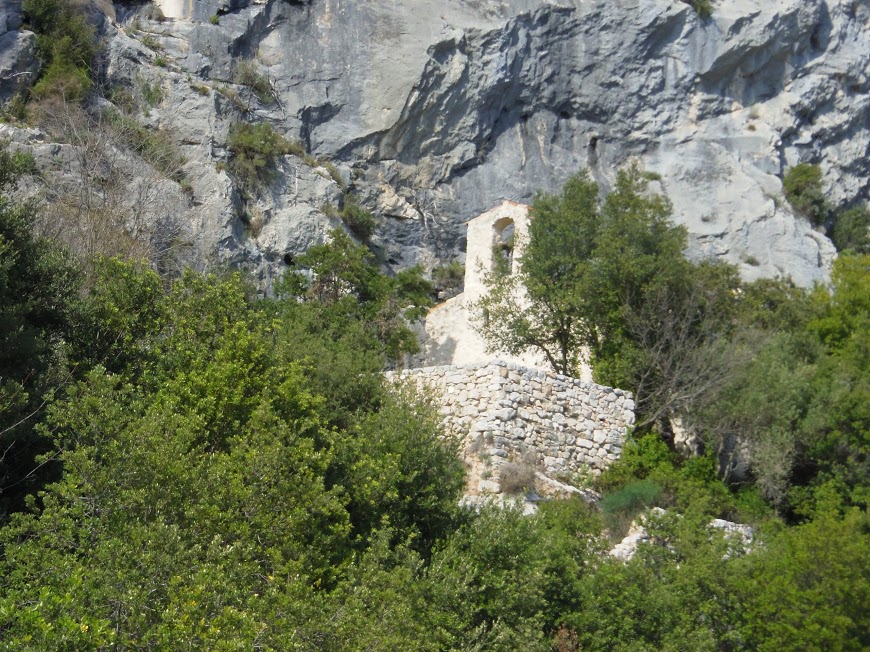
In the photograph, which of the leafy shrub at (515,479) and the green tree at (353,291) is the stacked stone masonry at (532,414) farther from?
the green tree at (353,291)

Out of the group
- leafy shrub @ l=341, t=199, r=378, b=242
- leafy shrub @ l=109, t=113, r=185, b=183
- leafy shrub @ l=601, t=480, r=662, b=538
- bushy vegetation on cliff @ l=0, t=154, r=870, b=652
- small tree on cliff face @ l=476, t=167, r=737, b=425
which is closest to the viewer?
bushy vegetation on cliff @ l=0, t=154, r=870, b=652

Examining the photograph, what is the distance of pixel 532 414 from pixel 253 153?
16.5 metres

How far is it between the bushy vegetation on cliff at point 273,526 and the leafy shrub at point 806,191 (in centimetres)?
2392

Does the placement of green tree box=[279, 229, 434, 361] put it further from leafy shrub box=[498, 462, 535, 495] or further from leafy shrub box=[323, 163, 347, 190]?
leafy shrub box=[498, 462, 535, 495]

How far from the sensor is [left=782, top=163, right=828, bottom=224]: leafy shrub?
129 feet

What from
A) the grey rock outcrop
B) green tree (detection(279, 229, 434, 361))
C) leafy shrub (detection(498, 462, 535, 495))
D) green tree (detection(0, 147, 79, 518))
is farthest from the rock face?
green tree (detection(0, 147, 79, 518))

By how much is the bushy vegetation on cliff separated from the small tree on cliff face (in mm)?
3785

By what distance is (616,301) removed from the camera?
2241 centimetres

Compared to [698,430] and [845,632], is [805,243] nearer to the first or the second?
[698,430]

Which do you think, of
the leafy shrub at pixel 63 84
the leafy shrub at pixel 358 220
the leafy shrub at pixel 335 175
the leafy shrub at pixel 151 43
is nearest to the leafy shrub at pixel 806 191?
the leafy shrub at pixel 358 220

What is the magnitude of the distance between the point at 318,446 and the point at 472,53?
981 inches

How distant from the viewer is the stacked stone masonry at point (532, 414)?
18.5 meters

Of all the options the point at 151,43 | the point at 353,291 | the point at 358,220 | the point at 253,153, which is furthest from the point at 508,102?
the point at 353,291

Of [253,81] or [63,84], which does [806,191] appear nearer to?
[253,81]
